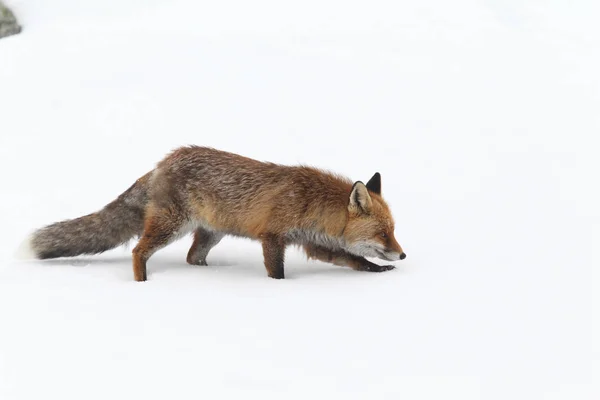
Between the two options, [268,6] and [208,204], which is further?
[268,6]

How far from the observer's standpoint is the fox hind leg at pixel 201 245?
265 inches

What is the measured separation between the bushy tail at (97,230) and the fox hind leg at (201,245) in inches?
20.0

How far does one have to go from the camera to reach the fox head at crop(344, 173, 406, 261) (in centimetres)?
612

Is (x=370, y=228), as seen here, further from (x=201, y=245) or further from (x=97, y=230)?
(x=97, y=230)

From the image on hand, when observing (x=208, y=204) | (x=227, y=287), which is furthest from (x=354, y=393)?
(x=208, y=204)

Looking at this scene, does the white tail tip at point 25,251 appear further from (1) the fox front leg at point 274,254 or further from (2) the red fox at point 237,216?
(1) the fox front leg at point 274,254

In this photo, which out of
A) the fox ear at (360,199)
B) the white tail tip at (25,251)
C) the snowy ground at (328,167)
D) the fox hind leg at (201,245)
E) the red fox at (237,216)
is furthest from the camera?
the fox hind leg at (201,245)

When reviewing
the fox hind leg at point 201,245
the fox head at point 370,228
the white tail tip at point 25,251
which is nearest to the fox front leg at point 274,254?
the fox head at point 370,228

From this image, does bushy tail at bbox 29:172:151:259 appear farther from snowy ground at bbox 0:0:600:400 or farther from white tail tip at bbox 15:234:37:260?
snowy ground at bbox 0:0:600:400

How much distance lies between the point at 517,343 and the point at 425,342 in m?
0.54

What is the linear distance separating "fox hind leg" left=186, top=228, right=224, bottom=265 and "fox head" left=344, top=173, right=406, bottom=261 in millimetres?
1309

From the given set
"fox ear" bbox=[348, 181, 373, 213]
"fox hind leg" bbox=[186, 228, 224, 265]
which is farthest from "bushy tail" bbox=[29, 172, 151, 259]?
"fox ear" bbox=[348, 181, 373, 213]

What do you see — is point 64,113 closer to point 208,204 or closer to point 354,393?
point 208,204

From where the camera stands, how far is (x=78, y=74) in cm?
1152
